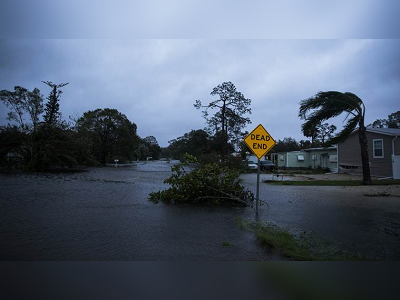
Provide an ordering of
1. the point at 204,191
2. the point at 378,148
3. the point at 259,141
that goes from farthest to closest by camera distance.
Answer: the point at 378,148 < the point at 204,191 < the point at 259,141

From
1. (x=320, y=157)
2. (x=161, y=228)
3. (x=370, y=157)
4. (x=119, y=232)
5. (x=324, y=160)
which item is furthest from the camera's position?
(x=320, y=157)

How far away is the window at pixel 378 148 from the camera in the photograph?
63.8 feet

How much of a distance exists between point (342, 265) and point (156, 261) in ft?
8.26

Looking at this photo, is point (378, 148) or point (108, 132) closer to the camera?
A: point (378, 148)

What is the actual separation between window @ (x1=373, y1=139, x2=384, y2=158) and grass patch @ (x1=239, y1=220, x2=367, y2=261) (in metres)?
19.5

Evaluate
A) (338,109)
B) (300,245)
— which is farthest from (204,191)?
(338,109)

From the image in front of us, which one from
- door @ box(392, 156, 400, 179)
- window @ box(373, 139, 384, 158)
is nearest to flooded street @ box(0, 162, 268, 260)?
door @ box(392, 156, 400, 179)

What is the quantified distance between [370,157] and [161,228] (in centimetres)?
2172

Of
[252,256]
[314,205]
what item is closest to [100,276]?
[252,256]

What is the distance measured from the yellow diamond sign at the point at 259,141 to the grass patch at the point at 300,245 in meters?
2.16

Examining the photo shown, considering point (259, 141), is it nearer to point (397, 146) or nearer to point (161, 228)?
point (161, 228)

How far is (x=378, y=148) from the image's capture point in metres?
19.7

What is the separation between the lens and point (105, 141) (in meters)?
45.8

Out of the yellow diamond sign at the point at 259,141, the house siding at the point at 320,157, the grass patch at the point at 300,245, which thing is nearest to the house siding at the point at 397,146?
the house siding at the point at 320,157
